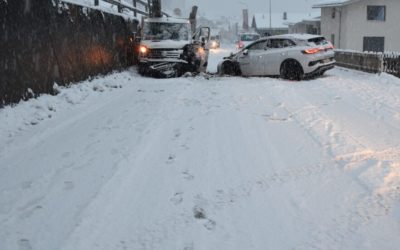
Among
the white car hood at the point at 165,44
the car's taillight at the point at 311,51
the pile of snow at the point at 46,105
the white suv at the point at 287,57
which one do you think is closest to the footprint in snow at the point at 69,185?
the pile of snow at the point at 46,105

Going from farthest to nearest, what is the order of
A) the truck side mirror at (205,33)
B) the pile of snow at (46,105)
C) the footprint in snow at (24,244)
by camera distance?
the truck side mirror at (205,33)
the pile of snow at (46,105)
the footprint in snow at (24,244)

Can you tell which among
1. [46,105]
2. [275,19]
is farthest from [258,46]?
[275,19]

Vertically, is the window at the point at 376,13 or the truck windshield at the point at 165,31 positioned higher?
the window at the point at 376,13

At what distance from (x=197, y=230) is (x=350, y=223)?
137 centimetres

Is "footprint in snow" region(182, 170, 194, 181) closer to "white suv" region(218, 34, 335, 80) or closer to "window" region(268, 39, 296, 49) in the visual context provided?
"white suv" region(218, 34, 335, 80)

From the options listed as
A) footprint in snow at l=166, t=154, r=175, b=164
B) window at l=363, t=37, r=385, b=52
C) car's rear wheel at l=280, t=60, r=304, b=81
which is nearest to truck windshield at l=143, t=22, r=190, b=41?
car's rear wheel at l=280, t=60, r=304, b=81

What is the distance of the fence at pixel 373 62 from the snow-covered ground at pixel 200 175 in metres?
6.34

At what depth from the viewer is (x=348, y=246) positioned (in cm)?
423

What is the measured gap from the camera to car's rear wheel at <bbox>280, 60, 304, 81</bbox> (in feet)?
55.3

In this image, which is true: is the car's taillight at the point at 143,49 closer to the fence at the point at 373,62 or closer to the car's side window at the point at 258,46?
the car's side window at the point at 258,46

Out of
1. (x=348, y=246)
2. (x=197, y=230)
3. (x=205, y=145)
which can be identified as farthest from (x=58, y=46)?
(x=348, y=246)

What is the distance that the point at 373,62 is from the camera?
60.2 ft

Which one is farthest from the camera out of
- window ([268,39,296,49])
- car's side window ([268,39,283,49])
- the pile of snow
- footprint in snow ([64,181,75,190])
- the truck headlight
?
the truck headlight

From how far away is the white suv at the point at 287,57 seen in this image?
16797 mm
